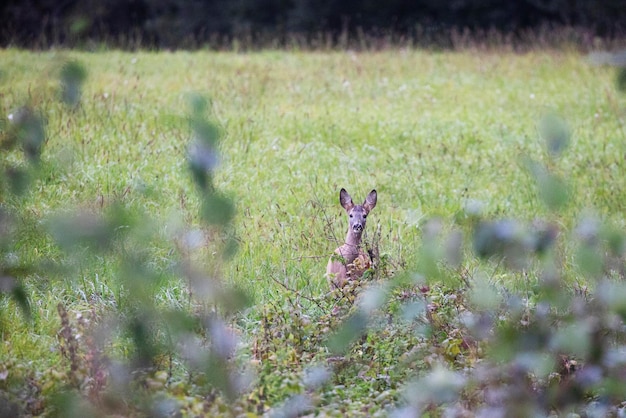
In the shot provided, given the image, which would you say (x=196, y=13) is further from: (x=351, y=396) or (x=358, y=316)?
(x=358, y=316)

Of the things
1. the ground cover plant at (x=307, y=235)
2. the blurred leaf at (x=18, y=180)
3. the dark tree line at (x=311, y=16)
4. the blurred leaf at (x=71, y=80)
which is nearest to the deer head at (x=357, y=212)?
the ground cover plant at (x=307, y=235)

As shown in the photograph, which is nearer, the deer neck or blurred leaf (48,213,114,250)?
blurred leaf (48,213,114,250)

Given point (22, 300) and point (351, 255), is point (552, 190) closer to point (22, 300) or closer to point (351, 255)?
point (22, 300)

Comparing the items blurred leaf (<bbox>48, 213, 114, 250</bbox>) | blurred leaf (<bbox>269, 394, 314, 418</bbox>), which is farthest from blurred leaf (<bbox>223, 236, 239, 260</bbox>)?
blurred leaf (<bbox>269, 394, 314, 418</bbox>)

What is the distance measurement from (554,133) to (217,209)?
63 cm

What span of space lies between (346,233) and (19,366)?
288cm

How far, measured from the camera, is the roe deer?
193 inches

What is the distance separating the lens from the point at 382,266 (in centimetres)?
493

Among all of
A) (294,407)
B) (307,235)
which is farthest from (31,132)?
(307,235)

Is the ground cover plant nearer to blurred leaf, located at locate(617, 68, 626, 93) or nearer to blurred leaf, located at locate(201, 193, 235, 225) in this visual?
blurred leaf, located at locate(201, 193, 235, 225)

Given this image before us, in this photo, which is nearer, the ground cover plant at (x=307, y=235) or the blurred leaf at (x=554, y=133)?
the blurred leaf at (x=554, y=133)

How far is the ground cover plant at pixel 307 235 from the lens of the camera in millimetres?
1848

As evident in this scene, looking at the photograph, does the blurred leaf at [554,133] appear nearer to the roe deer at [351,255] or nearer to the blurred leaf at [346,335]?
the blurred leaf at [346,335]

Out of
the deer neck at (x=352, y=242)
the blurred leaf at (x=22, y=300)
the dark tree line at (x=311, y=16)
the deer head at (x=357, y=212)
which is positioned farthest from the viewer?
the dark tree line at (x=311, y=16)
